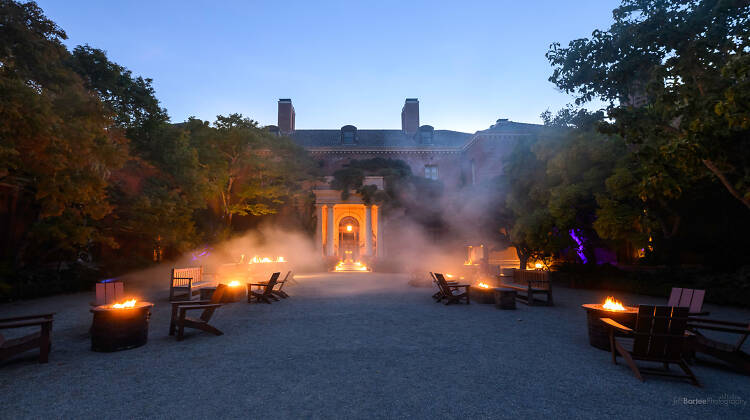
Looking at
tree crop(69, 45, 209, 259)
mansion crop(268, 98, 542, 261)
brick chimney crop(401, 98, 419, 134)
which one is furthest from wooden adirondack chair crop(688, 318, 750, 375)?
brick chimney crop(401, 98, 419, 134)

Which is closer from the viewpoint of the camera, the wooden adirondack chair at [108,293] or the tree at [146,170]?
the wooden adirondack chair at [108,293]

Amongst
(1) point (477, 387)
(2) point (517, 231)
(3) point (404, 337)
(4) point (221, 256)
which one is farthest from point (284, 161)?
(1) point (477, 387)

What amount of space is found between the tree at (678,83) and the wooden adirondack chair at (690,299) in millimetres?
2050

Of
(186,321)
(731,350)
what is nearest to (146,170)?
(186,321)

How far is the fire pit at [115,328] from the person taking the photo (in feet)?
18.4

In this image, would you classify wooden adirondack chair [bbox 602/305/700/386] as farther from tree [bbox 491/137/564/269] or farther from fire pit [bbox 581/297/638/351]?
tree [bbox 491/137/564/269]

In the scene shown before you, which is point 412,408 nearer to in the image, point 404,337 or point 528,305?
point 404,337

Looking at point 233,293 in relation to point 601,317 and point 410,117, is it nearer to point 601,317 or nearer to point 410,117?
point 601,317

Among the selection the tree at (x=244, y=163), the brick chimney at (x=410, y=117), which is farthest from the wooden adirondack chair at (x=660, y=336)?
Result: the brick chimney at (x=410, y=117)

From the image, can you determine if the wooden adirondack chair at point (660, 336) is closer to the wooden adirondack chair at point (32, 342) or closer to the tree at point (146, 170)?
the wooden adirondack chair at point (32, 342)

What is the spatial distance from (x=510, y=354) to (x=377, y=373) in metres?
2.23

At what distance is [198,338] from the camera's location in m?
6.53

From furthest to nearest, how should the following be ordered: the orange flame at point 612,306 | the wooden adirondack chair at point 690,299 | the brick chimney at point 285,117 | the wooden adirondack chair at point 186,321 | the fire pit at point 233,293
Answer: the brick chimney at point 285,117 < the fire pit at point 233,293 < the wooden adirondack chair at point 186,321 < the orange flame at point 612,306 < the wooden adirondack chair at point 690,299

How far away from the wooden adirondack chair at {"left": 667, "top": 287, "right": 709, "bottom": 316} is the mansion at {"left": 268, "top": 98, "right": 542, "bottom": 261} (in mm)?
22013
